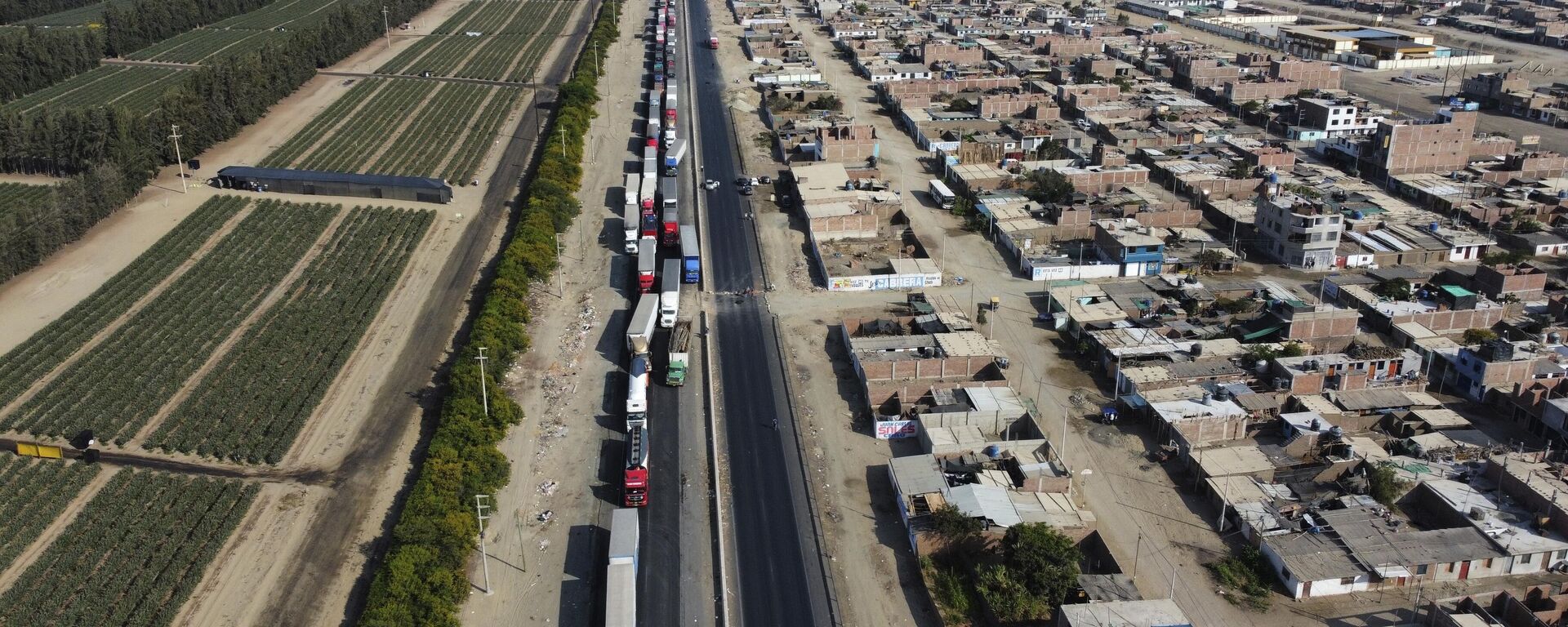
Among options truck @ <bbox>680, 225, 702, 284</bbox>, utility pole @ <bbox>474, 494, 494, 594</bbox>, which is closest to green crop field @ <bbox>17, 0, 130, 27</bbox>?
truck @ <bbox>680, 225, 702, 284</bbox>

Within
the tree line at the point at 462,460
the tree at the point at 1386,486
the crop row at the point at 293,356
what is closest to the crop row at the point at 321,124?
the crop row at the point at 293,356

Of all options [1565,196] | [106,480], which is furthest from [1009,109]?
[106,480]

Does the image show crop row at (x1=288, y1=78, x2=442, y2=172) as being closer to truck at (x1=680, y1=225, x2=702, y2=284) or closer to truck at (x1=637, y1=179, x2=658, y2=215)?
truck at (x1=637, y1=179, x2=658, y2=215)

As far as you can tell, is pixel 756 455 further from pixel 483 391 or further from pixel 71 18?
pixel 71 18

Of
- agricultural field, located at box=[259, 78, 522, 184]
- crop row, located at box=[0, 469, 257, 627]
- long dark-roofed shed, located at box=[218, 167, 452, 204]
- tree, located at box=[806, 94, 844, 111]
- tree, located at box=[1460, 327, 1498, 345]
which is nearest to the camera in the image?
crop row, located at box=[0, 469, 257, 627]

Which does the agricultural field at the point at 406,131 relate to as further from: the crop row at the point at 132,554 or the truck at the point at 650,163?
the crop row at the point at 132,554

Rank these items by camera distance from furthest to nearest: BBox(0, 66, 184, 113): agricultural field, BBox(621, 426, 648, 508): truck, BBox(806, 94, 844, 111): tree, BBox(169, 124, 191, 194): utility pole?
BBox(806, 94, 844, 111): tree, BBox(0, 66, 184, 113): agricultural field, BBox(169, 124, 191, 194): utility pole, BBox(621, 426, 648, 508): truck
